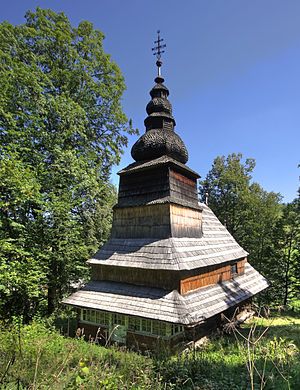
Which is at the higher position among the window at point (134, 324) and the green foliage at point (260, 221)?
the green foliage at point (260, 221)

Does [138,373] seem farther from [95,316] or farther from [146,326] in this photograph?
[95,316]

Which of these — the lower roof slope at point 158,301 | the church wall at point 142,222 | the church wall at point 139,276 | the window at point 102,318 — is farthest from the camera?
the church wall at point 142,222

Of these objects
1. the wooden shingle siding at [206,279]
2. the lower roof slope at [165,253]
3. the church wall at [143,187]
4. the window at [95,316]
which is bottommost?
the window at [95,316]

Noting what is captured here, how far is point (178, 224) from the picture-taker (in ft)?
40.8

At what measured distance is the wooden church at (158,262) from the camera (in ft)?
33.2

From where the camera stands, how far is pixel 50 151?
47.8 ft

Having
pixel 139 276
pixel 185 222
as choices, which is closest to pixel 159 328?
pixel 139 276

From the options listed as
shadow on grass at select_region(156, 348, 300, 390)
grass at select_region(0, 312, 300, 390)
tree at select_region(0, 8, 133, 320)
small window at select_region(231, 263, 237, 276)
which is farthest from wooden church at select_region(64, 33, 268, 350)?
grass at select_region(0, 312, 300, 390)

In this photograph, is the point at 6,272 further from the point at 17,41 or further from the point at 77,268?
the point at 17,41

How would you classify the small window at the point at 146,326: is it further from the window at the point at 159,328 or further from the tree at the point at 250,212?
the tree at the point at 250,212

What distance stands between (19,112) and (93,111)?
4650 millimetres

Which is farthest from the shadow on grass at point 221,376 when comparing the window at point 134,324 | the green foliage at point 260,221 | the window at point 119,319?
the green foliage at point 260,221

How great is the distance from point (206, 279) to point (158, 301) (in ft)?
11.1

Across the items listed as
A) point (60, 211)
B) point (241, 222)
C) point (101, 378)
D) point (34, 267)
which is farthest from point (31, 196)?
point (241, 222)
